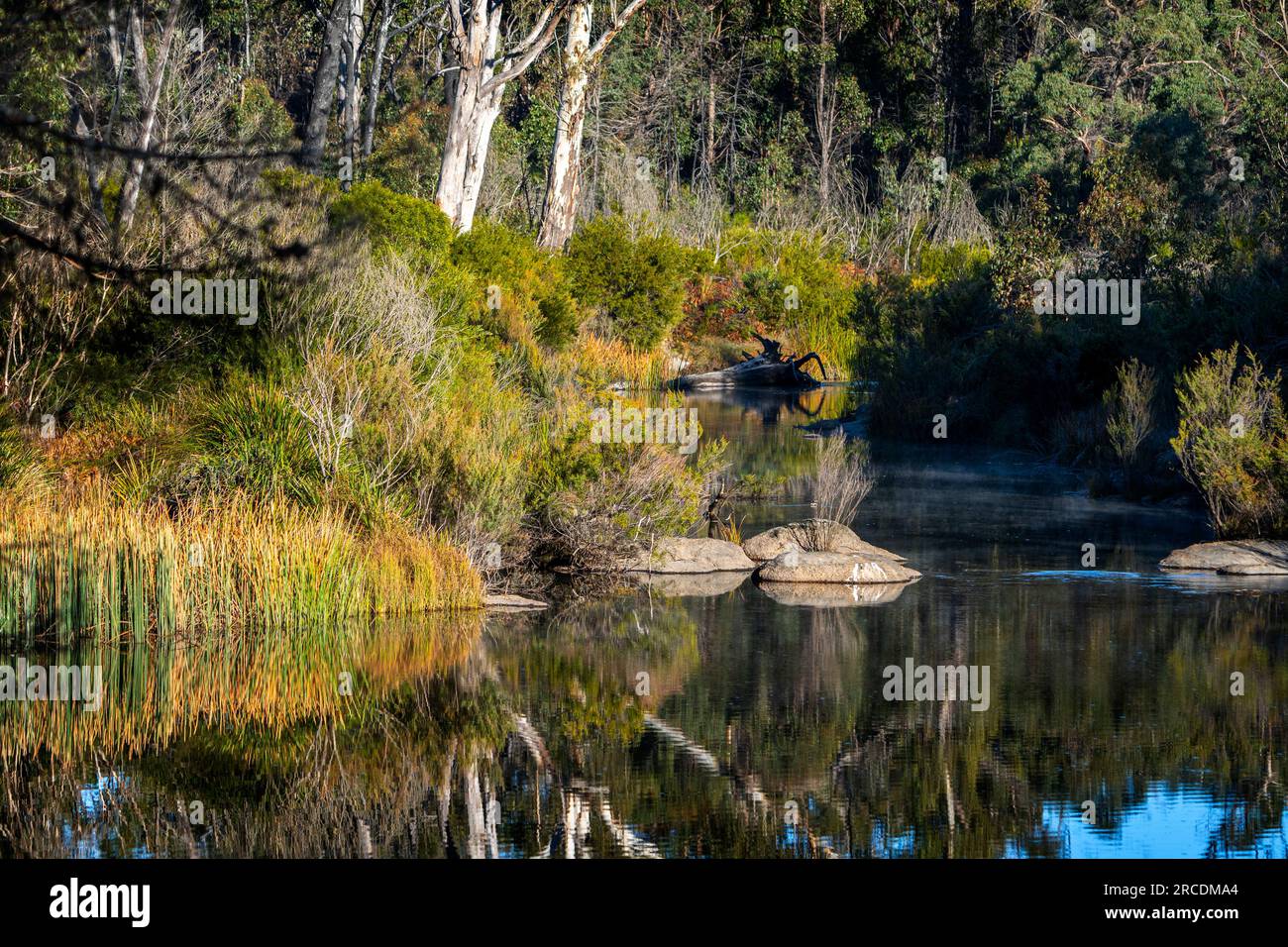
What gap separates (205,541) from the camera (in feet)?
37.3

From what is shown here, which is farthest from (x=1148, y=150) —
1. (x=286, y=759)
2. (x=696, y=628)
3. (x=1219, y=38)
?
(x=286, y=759)

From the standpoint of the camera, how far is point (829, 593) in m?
13.6

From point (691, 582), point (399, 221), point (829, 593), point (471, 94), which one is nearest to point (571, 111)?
point (471, 94)

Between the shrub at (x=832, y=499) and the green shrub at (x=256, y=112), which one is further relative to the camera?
the green shrub at (x=256, y=112)

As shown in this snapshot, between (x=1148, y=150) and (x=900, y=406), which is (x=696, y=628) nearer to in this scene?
(x=900, y=406)

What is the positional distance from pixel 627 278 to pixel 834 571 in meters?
20.2

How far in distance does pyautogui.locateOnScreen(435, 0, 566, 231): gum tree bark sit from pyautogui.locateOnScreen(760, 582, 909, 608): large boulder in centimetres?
1145

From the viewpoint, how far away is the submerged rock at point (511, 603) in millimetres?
12891

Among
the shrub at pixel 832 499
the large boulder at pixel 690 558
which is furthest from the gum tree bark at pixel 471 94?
the large boulder at pixel 690 558

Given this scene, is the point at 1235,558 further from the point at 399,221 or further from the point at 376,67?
the point at 376,67

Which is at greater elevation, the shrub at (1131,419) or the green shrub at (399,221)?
the green shrub at (399,221)

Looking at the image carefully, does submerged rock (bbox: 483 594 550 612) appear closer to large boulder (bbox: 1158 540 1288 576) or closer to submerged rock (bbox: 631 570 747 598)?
submerged rock (bbox: 631 570 747 598)

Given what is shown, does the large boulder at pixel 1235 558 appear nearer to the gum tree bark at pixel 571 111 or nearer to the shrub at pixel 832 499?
the shrub at pixel 832 499

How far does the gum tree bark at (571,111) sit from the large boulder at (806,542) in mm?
13824
